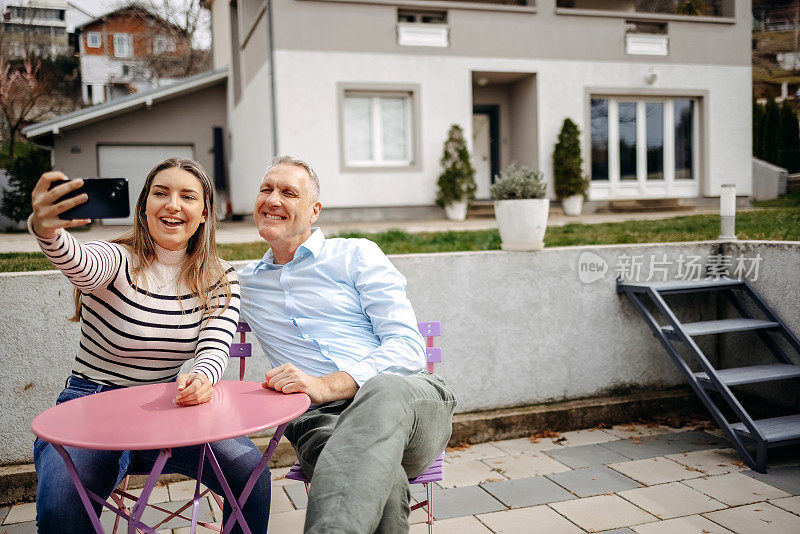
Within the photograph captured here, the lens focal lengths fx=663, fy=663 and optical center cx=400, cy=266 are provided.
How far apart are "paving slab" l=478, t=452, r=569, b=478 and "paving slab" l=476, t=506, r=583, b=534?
47 cm

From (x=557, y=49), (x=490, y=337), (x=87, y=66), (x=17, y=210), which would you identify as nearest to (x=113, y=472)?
(x=490, y=337)

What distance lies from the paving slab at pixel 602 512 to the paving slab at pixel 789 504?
24.3 inches

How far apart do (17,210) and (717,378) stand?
445 inches

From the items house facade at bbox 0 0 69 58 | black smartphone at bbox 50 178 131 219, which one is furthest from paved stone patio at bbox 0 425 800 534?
house facade at bbox 0 0 69 58

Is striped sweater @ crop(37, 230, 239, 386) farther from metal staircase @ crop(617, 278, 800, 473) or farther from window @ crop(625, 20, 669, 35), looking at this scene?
window @ crop(625, 20, 669, 35)

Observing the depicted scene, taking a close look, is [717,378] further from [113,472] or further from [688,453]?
[113,472]

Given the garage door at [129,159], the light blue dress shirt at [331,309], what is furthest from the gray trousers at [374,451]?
the garage door at [129,159]

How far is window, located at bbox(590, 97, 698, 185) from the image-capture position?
13.5 meters

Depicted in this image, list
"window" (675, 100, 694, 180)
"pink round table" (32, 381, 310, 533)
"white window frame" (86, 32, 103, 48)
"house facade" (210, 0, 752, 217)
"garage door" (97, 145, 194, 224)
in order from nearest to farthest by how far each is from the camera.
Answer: "pink round table" (32, 381, 310, 533), "house facade" (210, 0, 752, 217), "window" (675, 100, 694, 180), "garage door" (97, 145, 194, 224), "white window frame" (86, 32, 103, 48)

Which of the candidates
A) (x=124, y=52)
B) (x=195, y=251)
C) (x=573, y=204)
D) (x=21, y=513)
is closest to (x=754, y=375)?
(x=195, y=251)

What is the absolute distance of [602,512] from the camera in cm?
300

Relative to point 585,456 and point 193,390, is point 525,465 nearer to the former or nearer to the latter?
point 585,456

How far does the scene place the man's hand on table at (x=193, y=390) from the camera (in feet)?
6.43

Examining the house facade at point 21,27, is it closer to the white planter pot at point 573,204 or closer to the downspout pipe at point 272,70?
the downspout pipe at point 272,70
